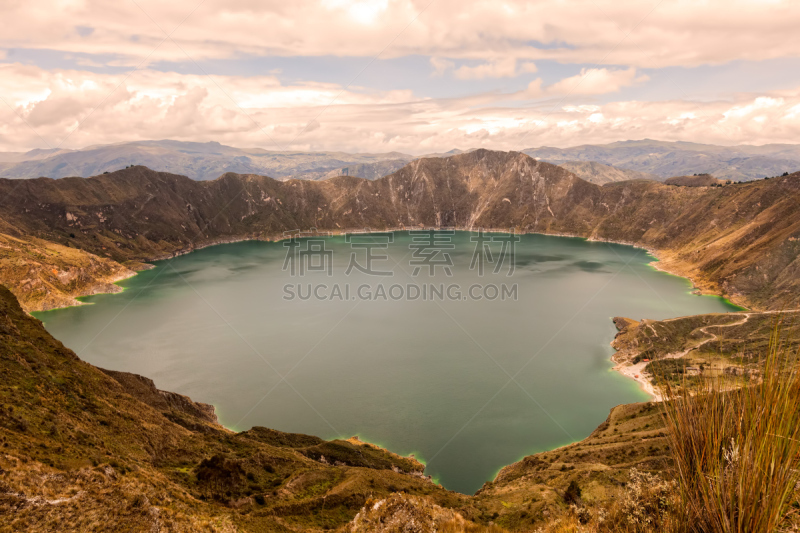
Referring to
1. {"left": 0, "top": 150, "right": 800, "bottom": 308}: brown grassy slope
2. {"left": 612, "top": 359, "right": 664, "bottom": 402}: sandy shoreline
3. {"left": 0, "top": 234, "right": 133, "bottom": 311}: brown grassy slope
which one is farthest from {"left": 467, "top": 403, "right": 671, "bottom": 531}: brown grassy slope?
{"left": 0, "top": 234, "right": 133, "bottom": 311}: brown grassy slope

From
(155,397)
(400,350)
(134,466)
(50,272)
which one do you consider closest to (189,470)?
(134,466)

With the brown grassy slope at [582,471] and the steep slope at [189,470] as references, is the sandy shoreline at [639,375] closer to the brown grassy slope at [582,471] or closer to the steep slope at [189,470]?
the brown grassy slope at [582,471]

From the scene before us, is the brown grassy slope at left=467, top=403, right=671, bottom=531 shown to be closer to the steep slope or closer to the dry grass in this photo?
the steep slope

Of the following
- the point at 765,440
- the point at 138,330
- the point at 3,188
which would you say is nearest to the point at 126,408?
the point at 765,440

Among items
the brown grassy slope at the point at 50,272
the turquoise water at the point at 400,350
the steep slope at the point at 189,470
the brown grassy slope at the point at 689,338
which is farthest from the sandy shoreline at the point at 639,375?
the brown grassy slope at the point at 50,272

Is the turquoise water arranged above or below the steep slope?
below

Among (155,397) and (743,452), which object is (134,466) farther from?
(743,452)

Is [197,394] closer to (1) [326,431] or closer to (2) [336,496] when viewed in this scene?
(1) [326,431]

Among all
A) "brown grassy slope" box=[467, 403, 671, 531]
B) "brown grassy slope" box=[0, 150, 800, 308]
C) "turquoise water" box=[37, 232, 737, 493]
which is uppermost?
"brown grassy slope" box=[0, 150, 800, 308]
